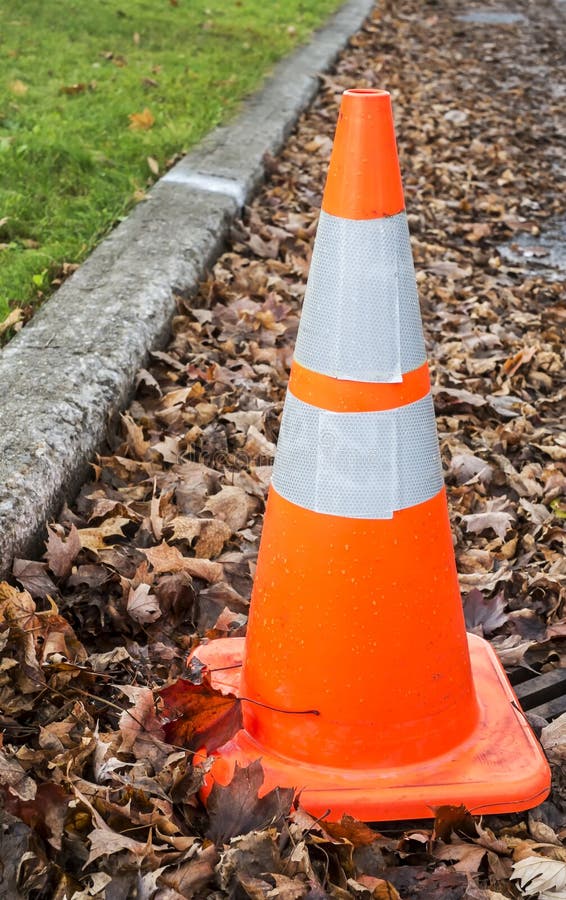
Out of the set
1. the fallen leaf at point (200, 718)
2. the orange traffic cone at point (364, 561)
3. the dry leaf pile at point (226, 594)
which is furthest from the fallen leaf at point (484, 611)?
the fallen leaf at point (200, 718)

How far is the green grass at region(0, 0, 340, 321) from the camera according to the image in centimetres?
428

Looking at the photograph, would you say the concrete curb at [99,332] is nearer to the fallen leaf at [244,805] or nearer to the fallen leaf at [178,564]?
the fallen leaf at [178,564]

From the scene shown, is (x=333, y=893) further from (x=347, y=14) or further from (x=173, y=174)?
(x=347, y=14)

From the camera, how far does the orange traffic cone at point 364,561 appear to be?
73.7 inches

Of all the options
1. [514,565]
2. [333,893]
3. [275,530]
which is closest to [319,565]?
[275,530]

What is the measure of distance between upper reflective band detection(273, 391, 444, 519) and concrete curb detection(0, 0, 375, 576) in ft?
2.69

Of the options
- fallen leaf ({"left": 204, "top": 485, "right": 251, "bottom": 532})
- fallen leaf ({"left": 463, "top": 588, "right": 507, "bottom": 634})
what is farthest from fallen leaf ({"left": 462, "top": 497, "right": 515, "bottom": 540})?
fallen leaf ({"left": 204, "top": 485, "right": 251, "bottom": 532})

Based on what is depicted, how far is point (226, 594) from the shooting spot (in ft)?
8.28

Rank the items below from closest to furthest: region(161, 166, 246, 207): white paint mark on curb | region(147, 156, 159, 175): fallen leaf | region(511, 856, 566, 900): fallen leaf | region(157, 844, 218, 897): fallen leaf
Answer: region(157, 844, 218, 897): fallen leaf
region(511, 856, 566, 900): fallen leaf
region(161, 166, 246, 207): white paint mark on curb
region(147, 156, 159, 175): fallen leaf

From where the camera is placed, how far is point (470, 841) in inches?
74.8

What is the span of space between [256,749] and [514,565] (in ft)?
3.43

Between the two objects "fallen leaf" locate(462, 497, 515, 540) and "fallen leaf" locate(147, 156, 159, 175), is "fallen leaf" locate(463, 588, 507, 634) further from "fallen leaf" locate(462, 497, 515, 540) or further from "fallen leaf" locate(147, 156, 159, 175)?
"fallen leaf" locate(147, 156, 159, 175)

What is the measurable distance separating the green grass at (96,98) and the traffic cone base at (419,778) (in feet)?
6.86

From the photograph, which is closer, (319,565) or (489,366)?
(319,565)
